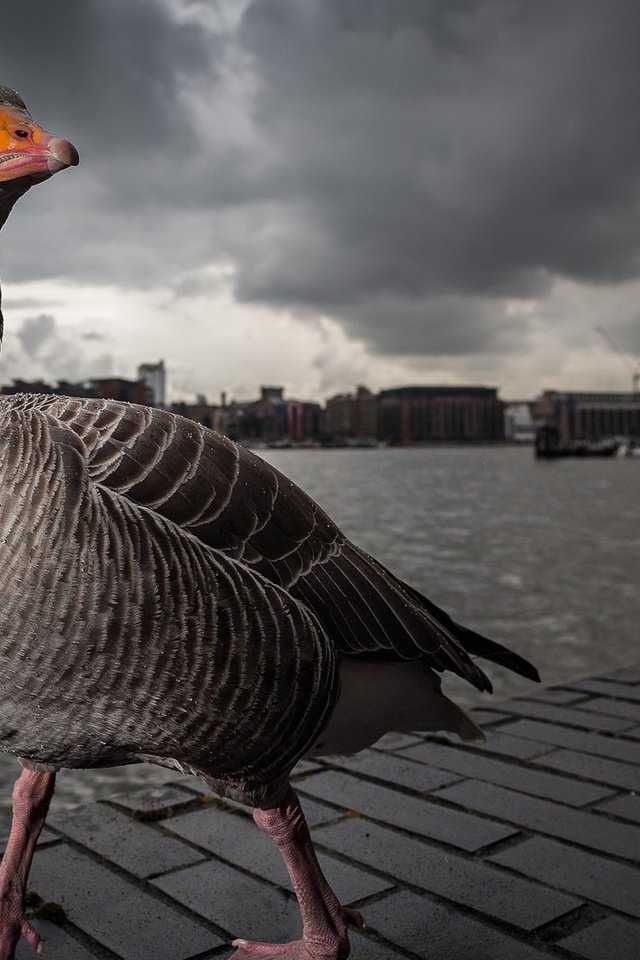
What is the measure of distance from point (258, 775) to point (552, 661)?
23.0 feet

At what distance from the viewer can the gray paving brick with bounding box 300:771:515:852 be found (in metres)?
3.62

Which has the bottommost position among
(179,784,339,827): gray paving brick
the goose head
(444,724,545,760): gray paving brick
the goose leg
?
(179,784,339,827): gray paving brick

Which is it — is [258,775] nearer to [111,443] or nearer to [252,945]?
[252,945]

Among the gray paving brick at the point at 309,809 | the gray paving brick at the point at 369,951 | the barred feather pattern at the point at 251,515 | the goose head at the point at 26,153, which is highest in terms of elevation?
the goose head at the point at 26,153

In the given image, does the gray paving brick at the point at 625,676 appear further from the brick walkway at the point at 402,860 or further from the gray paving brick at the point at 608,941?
the gray paving brick at the point at 608,941

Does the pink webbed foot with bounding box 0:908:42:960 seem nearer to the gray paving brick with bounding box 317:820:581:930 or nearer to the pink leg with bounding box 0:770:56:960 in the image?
the pink leg with bounding box 0:770:56:960

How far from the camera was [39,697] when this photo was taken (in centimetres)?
215

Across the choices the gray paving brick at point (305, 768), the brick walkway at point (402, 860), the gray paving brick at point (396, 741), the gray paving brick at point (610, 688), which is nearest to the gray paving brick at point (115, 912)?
the brick walkway at point (402, 860)

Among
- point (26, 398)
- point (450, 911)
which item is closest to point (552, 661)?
point (450, 911)

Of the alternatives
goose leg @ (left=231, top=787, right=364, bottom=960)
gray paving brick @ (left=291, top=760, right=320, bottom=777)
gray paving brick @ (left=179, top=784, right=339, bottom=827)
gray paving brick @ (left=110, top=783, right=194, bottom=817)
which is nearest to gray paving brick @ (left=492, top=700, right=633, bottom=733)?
gray paving brick @ (left=291, top=760, right=320, bottom=777)

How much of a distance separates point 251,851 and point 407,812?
0.70m

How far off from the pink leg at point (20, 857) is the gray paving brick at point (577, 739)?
2.73m

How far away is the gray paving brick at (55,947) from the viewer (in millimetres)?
2844

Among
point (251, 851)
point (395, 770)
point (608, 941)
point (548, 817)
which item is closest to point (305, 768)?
point (395, 770)
